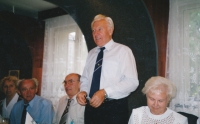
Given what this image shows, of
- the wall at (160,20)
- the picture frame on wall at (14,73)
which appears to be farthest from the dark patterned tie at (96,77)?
the wall at (160,20)

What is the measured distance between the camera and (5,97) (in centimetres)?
207

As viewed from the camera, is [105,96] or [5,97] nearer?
[105,96]

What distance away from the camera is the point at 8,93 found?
207 centimetres

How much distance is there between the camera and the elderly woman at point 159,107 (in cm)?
138

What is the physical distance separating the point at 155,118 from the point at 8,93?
1507 millimetres

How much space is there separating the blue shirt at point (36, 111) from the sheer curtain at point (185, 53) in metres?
1.47

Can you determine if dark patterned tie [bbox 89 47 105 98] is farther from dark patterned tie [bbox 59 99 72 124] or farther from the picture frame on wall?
the picture frame on wall

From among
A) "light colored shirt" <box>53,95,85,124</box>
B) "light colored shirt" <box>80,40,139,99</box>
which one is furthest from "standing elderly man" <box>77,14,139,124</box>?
"light colored shirt" <box>53,95,85,124</box>

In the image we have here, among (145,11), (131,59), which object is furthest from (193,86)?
(131,59)

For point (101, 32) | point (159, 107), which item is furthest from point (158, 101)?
point (101, 32)

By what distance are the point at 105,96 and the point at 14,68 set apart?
135cm

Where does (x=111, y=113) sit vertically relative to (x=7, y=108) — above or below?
above

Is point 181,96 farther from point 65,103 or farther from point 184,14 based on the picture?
point 65,103

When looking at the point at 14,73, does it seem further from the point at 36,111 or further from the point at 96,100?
the point at 96,100
